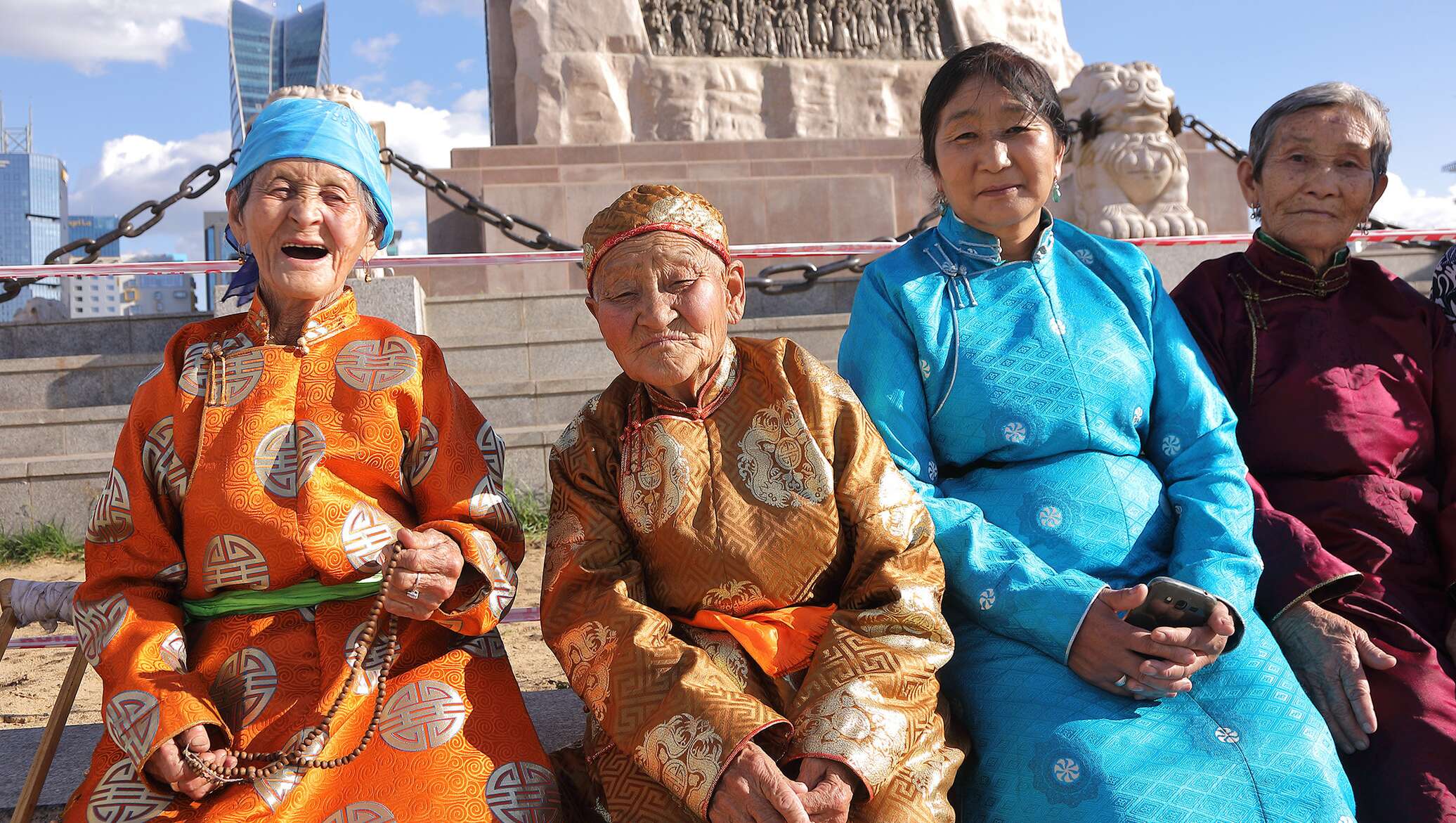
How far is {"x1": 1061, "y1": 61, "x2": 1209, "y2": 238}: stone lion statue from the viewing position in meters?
6.04

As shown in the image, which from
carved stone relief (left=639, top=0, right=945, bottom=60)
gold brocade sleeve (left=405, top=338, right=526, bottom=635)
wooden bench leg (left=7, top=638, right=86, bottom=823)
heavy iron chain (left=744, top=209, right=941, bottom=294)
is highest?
carved stone relief (left=639, top=0, right=945, bottom=60)

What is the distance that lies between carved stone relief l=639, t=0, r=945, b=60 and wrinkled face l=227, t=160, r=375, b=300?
8.21 metres

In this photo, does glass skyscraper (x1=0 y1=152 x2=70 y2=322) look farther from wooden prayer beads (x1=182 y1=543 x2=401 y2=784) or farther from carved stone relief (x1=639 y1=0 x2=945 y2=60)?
wooden prayer beads (x1=182 y1=543 x2=401 y2=784)

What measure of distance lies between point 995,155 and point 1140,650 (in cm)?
107

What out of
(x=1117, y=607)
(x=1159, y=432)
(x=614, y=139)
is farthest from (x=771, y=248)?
(x=1117, y=607)

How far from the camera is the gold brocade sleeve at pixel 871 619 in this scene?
5.73 ft

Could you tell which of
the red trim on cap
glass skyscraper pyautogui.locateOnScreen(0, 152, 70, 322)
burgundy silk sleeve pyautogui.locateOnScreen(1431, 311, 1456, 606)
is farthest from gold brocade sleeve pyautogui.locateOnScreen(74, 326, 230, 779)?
glass skyscraper pyautogui.locateOnScreen(0, 152, 70, 322)

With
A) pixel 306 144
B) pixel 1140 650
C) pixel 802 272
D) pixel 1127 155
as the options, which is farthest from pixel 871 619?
pixel 802 272

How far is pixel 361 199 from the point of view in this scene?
2.23 m

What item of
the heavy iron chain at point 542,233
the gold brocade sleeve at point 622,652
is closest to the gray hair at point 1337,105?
the gold brocade sleeve at point 622,652

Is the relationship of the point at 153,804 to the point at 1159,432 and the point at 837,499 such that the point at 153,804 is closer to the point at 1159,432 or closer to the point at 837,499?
the point at 837,499

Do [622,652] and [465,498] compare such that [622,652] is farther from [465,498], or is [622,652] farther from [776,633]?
[465,498]

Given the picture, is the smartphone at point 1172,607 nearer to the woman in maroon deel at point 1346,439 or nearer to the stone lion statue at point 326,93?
the woman in maroon deel at point 1346,439

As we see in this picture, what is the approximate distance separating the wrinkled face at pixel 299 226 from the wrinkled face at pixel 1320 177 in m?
2.13
